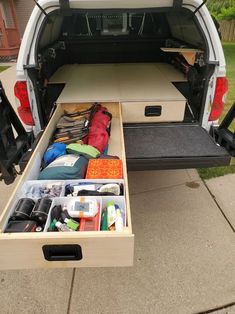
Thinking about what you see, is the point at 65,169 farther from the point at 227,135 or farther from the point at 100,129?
the point at 227,135

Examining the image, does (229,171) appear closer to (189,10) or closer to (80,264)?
(189,10)

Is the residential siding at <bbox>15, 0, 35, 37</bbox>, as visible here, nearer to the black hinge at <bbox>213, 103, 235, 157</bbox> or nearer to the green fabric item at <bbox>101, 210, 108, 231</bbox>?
the black hinge at <bbox>213, 103, 235, 157</bbox>

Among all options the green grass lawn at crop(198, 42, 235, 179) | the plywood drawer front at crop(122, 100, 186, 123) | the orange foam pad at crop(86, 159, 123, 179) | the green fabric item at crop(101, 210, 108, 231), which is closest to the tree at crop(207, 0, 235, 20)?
the green grass lawn at crop(198, 42, 235, 179)

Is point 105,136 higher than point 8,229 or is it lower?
lower

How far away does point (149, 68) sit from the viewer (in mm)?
4680

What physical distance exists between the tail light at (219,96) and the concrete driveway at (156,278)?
103 centimetres

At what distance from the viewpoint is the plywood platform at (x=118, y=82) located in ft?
10.2

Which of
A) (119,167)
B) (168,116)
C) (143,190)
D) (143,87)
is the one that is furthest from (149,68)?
(119,167)

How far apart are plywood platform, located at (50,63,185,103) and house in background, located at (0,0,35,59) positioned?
1035 centimetres

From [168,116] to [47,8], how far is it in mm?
1585

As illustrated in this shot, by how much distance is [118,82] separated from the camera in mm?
3799

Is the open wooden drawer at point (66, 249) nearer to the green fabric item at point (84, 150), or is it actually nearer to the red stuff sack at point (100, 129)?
the green fabric item at point (84, 150)

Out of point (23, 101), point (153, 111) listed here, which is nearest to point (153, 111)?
point (153, 111)

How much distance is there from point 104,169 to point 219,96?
1.49 metres
